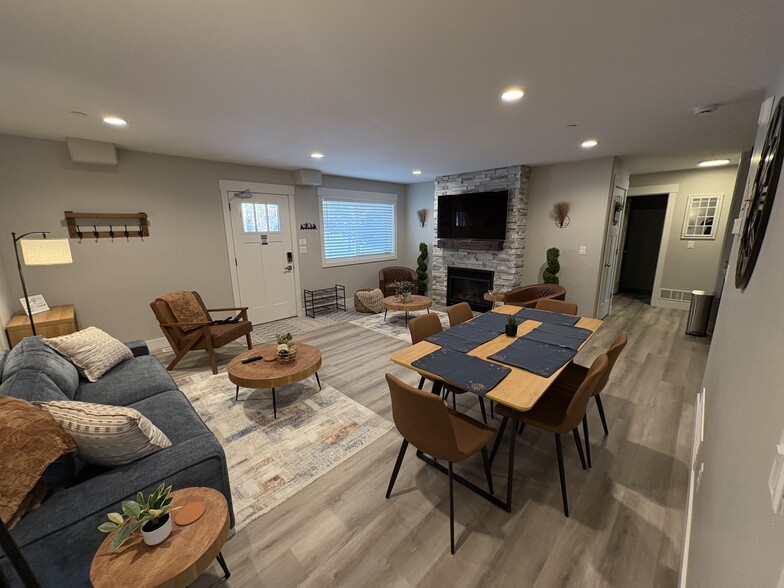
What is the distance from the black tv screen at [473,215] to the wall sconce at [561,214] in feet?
2.50

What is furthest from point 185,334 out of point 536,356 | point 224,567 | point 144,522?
point 536,356

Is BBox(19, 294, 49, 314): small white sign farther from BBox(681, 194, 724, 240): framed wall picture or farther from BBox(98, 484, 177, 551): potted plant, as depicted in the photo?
BBox(681, 194, 724, 240): framed wall picture

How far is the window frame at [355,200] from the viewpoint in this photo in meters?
5.77

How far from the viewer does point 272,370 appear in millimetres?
2654

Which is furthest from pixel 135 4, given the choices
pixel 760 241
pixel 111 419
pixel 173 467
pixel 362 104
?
pixel 760 241

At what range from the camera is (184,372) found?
3.51 m

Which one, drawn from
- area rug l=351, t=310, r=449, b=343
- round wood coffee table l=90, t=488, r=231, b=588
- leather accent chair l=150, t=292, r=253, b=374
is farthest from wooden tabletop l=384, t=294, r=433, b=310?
round wood coffee table l=90, t=488, r=231, b=588

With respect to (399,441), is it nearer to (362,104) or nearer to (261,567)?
(261,567)

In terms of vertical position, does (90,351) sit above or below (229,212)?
below

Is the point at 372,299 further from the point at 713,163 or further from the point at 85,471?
the point at 713,163

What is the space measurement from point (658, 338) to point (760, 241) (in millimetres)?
4030

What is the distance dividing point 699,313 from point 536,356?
14.1 ft

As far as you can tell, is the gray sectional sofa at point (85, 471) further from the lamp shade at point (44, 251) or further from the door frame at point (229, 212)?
the door frame at point (229, 212)

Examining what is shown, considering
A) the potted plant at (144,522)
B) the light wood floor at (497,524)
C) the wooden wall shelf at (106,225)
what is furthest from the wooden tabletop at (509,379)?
the wooden wall shelf at (106,225)
